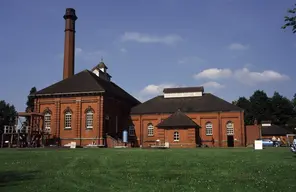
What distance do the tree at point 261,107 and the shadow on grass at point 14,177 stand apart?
87.9 m

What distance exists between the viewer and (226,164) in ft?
57.1

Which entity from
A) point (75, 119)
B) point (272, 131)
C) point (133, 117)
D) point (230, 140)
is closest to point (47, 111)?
point (75, 119)

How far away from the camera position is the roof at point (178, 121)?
48.4 m

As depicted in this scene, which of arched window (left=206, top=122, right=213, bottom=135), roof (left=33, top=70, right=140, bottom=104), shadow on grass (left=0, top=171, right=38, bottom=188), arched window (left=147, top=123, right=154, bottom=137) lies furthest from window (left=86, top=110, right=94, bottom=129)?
shadow on grass (left=0, top=171, right=38, bottom=188)

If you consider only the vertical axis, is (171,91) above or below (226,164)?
above

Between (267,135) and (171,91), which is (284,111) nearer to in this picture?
(267,135)

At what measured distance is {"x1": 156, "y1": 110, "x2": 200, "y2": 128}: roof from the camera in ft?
159

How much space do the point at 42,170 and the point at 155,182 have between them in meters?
6.08

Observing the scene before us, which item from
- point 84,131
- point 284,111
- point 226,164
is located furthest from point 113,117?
point 284,111

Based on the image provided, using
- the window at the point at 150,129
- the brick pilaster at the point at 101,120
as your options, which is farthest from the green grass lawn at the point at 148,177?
the window at the point at 150,129

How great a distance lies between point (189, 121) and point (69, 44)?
25.6 meters

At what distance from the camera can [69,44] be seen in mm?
59344

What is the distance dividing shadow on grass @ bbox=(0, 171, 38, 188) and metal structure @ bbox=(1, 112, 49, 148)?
32.8 meters

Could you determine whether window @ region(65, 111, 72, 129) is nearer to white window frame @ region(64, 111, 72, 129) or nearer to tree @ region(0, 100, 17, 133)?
white window frame @ region(64, 111, 72, 129)
